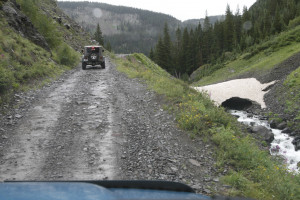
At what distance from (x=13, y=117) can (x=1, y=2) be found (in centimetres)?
1890

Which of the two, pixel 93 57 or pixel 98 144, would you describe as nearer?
pixel 98 144

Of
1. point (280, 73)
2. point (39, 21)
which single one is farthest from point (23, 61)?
point (280, 73)

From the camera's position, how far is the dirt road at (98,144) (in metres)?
4.99

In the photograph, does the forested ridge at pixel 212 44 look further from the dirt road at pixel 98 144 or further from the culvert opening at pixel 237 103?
the dirt road at pixel 98 144

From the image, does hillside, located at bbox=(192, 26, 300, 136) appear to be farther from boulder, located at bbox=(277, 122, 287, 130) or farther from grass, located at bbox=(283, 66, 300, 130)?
boulder, located at bbox=(277, 122, 287, 130)

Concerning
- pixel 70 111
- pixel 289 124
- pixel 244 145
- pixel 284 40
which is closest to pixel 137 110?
pixel 70 111

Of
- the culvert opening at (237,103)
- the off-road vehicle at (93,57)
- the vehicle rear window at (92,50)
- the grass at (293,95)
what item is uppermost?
the vehicle rear window at (92,50)

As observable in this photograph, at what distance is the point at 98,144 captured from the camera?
6.32 metres

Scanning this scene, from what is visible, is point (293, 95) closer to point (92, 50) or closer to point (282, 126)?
point (282, 126)

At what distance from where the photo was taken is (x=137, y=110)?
30.6 ft

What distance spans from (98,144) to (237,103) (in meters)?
25.4

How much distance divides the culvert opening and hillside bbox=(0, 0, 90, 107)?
1919 cm

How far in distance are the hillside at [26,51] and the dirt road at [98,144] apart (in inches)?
62.5

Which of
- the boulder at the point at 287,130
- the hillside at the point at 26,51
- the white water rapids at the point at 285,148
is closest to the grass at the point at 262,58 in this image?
the boulder at the point at 287,130
